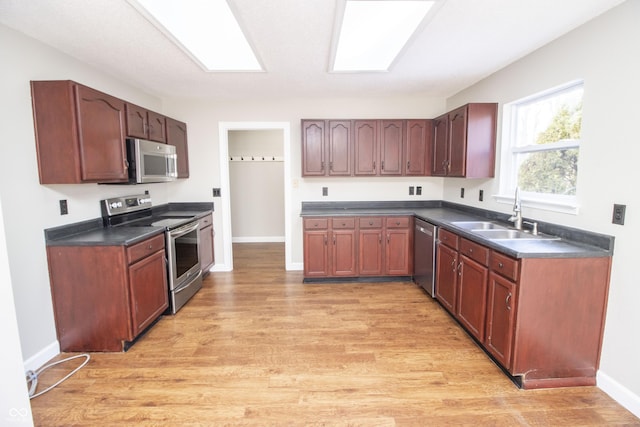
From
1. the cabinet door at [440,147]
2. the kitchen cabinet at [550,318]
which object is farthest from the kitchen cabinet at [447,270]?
the cabinet door at [440,147]

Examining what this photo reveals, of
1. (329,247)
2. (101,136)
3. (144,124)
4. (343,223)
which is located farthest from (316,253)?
(101,136)

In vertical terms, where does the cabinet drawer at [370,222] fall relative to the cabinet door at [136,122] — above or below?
below

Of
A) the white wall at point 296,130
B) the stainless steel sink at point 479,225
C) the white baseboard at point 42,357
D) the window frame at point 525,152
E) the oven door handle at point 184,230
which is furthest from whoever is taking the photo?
the white wall at point 296,130

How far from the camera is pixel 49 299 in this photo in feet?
7.51

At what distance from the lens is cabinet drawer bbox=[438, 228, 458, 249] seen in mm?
2703

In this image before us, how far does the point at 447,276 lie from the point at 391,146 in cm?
184

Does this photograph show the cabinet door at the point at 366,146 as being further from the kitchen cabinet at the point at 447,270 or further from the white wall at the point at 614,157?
the white wall at the point at 614,157

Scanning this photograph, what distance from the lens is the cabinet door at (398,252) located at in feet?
12.1

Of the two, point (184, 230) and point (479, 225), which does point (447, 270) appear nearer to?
point (479, 225)

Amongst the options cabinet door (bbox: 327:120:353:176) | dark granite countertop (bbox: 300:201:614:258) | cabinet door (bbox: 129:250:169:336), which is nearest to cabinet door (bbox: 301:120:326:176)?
cabinet door (bbox: 327:120:353:176)

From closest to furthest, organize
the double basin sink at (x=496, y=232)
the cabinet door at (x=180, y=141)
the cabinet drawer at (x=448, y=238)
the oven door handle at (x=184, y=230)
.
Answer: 1. the double basin sink at (x=496, y=232)
2. the cabinet drawer at (x=448, y=238)
3. the oven door handle at (x=184, y=230)
4. the cabinet door at (x=180, y=141)

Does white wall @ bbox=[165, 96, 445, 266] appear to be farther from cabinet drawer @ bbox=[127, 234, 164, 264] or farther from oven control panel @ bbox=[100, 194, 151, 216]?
cabinet drawer @ bbox=[127, 234, 164, 264]

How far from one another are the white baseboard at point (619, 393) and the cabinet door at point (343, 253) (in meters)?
2.32

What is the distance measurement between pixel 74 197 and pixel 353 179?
307 centimetres
